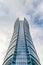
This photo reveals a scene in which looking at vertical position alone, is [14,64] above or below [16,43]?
below

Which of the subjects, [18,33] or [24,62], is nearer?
[24,62]

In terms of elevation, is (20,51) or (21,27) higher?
(21,27)

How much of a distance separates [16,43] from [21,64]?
43.5ft

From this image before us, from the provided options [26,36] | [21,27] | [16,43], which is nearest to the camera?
[16,43]

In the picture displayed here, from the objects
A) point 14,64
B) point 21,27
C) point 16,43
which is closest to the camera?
point 14,64

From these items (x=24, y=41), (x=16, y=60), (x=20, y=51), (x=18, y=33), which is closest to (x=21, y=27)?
(x=18, y=33)

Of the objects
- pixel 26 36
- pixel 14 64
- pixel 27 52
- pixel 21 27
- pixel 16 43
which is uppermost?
pixel 21 27

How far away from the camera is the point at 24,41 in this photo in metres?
85.1

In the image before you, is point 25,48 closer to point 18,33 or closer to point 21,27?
point 18,33

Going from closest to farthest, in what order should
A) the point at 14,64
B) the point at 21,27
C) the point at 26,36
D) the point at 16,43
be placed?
the point at 14,64
the point at 16,43
the point at 26,36
the point at 21,27

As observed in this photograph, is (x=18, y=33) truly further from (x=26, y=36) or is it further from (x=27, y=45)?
(x=27, y=45)

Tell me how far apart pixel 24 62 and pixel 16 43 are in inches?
498

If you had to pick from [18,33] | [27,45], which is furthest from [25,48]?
[18,33]

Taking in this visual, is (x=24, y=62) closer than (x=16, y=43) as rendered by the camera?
Yes
